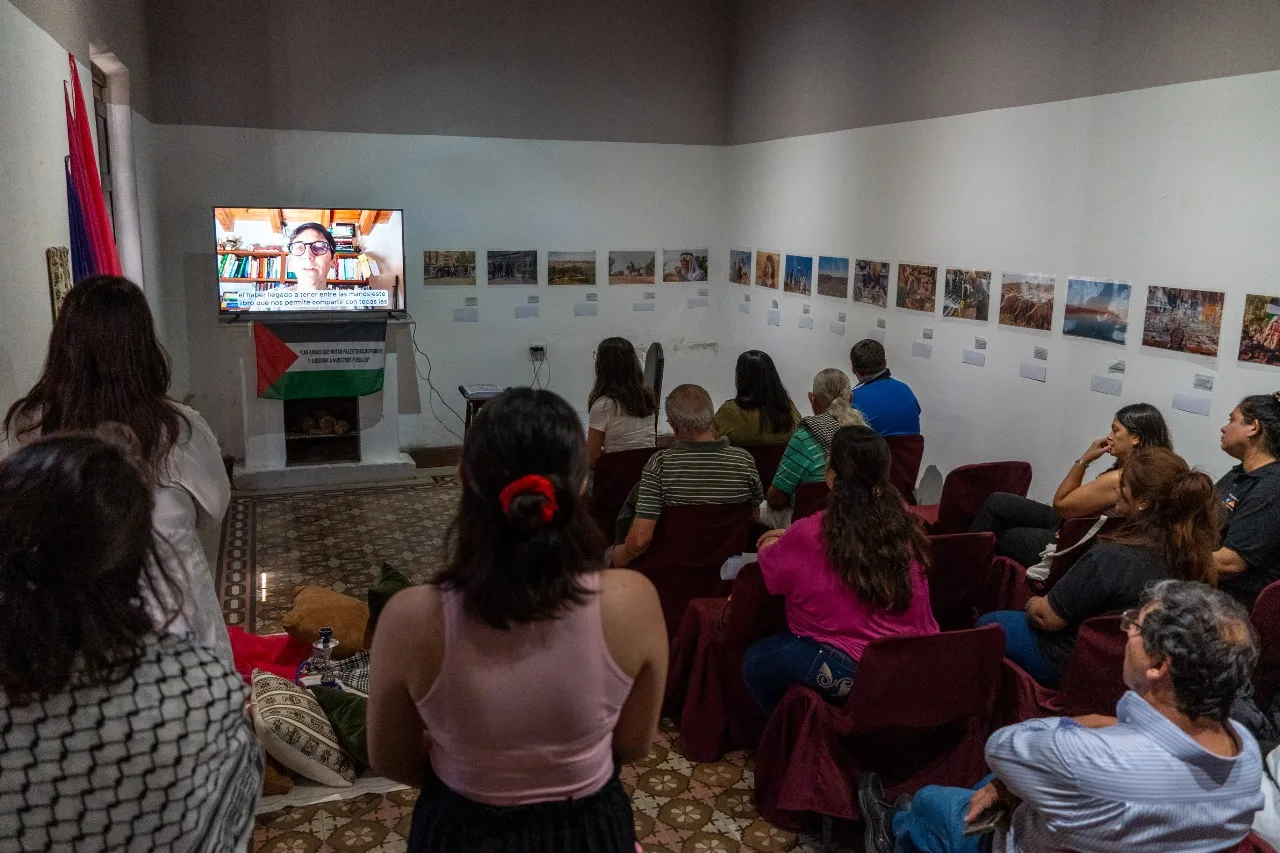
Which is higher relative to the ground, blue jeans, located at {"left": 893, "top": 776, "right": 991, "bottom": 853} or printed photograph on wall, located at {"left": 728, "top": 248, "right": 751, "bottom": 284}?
printed photograph on wall, located at {"left": 728, "top": 248, "right": 751, "bottom": 284}

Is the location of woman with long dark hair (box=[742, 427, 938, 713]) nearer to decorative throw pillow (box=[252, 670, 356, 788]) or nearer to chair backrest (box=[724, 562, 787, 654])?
chair backrest (box=[724, 562, 787, 654])

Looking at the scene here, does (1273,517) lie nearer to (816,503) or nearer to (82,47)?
(816,503)

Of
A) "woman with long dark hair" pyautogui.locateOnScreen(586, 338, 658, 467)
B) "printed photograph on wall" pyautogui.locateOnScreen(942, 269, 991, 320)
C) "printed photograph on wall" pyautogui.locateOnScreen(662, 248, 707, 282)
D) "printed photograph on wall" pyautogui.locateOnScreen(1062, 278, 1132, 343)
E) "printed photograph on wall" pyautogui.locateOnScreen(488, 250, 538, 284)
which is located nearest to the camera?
"printed photograph on wall" pyautogui.locateOnScreen(1062, 278, 1132, 343)

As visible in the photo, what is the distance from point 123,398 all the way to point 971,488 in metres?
3.51

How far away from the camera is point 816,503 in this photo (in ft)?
13.2

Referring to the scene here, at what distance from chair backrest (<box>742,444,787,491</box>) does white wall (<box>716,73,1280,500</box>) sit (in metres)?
1.57

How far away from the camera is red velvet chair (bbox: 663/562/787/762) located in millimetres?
3312

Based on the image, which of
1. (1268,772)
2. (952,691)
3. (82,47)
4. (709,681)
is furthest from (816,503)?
(82,47)

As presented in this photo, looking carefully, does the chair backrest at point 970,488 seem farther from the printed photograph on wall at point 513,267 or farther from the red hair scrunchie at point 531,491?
the printed photograph on wall at point 513,267

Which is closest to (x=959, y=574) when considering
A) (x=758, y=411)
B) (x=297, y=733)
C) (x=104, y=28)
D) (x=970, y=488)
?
(x=970, y=488)

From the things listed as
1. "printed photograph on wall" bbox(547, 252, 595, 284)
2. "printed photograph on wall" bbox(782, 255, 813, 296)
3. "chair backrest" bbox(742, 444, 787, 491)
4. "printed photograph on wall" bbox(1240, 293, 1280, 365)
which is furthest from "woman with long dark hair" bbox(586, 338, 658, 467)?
"printed photograph on wall" bbox(547, 252, 595, 284)

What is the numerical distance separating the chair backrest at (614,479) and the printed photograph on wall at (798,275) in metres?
3.36

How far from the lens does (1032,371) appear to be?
5.16 meters

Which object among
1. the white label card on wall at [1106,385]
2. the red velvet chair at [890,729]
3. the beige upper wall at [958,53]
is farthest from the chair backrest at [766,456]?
the beige upper wall at [958,53]
